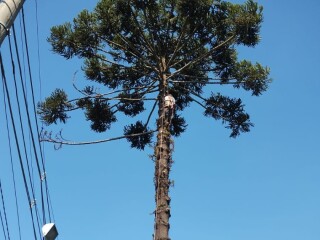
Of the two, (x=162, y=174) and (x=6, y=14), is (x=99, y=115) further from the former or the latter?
(x=6, y=14)

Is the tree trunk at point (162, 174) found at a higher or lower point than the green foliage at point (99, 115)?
lower

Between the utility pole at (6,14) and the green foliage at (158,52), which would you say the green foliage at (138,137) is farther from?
the utility pole at (6,14)

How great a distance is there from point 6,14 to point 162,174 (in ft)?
13.8

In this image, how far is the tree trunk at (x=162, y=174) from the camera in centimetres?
791

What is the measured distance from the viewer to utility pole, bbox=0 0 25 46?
5062mm

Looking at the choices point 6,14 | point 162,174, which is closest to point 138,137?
point 162,174

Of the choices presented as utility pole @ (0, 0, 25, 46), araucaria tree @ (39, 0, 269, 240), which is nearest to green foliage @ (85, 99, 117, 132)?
araucaria tree @ (39, 0, 269, 240)

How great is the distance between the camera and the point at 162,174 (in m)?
8.54

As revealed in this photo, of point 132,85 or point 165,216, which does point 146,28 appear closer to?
point 132,85

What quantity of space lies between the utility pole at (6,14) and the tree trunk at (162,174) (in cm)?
399

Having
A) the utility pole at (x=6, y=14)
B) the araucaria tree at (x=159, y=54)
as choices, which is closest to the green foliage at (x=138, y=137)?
the araucaria tree at (x=159, y=54)

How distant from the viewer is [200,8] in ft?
35.7

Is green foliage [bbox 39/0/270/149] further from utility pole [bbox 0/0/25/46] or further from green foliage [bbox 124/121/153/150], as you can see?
utility pole [bbox 0/0/25/46]

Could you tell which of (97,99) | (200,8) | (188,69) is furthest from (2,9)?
(188,69)
